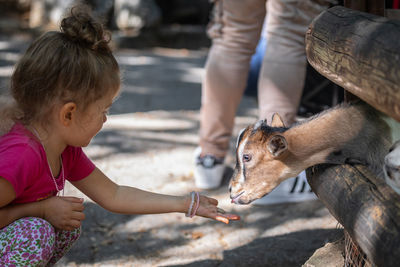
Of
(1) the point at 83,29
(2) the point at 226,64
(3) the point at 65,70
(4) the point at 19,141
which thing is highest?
(1) the point at 83,29

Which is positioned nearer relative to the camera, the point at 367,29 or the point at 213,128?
the point at 367,29

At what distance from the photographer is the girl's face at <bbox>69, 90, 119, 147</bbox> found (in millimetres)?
1733

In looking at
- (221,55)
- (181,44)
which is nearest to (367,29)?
(221,55)

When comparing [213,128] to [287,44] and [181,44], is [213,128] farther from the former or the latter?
[181,44]

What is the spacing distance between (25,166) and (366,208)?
102cm

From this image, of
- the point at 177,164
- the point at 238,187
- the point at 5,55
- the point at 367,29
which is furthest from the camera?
the point at 5,55

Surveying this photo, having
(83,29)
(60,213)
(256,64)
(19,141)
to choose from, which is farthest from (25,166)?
(256,64)

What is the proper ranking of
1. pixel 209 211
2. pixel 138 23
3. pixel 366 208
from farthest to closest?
pixel 138 23 → pixel 209 211 → pixel 366 208

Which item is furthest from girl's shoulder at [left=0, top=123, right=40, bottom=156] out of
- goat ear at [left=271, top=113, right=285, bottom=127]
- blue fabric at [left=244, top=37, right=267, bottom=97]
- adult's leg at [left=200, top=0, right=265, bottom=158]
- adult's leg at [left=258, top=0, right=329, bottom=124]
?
blue fabric at [left=244, top=37, right=267, bottom=97]

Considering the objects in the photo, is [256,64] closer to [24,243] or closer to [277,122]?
[277,122]

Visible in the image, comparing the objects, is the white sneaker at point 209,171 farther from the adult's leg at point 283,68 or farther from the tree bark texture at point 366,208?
the tree bark texture at point 366,208

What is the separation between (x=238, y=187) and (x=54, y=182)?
70 cm

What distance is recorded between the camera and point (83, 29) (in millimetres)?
1690

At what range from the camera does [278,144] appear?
1883 millimetres
